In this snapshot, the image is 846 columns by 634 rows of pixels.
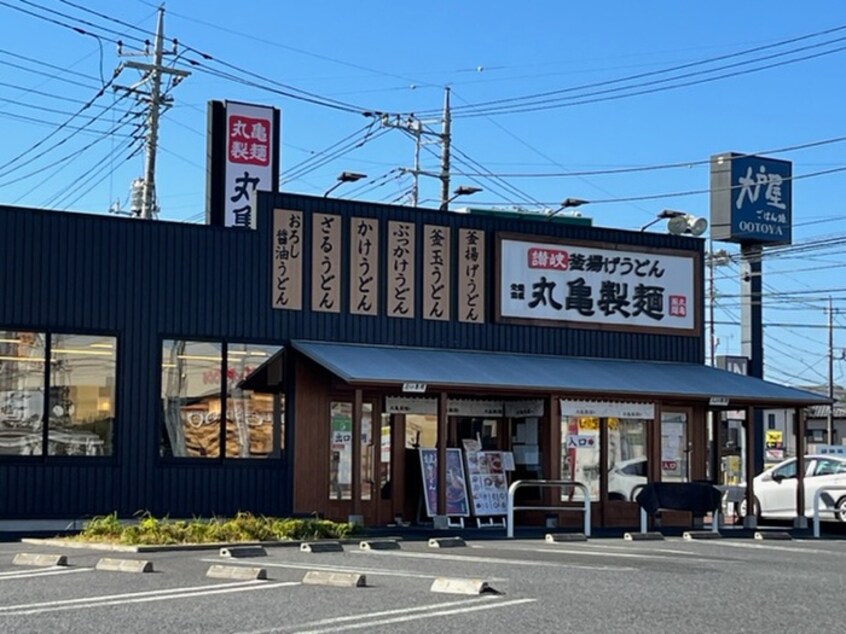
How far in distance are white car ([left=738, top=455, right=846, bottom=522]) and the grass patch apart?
39.0 ft

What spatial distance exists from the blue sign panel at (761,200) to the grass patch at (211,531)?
62.4ft

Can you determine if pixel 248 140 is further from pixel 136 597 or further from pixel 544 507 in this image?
pixel 136 597

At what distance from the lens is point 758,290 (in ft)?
115

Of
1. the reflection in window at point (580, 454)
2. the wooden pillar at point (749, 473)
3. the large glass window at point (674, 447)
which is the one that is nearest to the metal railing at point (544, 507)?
the reflection in window at point (580, 454)

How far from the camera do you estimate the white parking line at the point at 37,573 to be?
Result: 12.8 m

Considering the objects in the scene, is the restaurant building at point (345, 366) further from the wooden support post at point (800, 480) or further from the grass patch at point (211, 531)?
the grass patch at point (211, 531)

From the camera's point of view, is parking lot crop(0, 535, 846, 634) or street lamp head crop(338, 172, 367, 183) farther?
street lamp head crop(338, 172, 367, 183)

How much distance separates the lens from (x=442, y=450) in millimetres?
21812

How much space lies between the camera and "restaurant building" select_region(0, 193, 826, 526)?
814 inches

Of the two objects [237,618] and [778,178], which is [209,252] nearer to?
[237,618]

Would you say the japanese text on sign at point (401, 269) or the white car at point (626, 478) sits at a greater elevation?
the japanese text on sign at point (401, 269)

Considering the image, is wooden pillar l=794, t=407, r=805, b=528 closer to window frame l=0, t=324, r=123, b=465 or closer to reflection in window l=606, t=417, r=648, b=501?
reflection in window l=606, t=417, r=648, b=501

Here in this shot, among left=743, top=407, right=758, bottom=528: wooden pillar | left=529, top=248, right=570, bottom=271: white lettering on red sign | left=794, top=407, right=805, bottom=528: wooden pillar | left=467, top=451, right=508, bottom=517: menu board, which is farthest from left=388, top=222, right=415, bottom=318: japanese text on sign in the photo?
left=794, top=407, right=805, bottom=528: wooden pillar

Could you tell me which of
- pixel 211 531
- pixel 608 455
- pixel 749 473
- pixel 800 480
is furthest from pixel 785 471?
pixel 211 531
